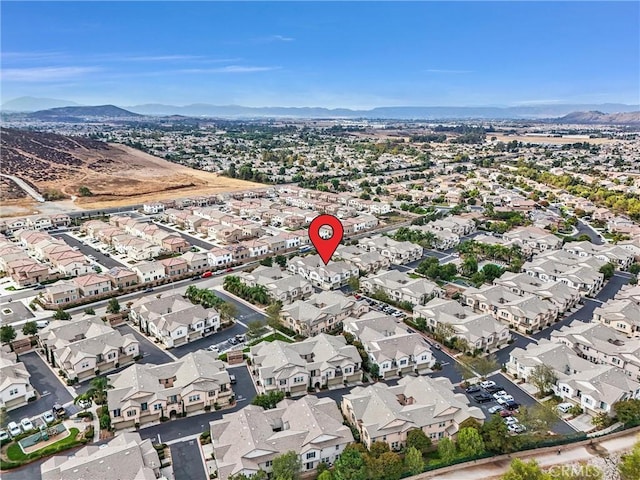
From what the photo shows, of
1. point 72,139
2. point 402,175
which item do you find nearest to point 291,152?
point 402,175

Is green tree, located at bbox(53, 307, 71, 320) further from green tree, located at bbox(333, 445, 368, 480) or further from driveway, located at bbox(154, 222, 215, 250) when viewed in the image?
green tree, located at bbox(333, 445, 368, 480)

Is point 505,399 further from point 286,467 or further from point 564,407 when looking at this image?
point 286,467

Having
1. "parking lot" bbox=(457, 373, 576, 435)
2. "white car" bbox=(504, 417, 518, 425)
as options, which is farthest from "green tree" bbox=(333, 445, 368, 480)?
"white car" bbox=(504, 417, 518, 425)

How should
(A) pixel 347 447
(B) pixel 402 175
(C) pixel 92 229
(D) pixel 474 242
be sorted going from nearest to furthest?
(A) pixel 347 447
(D) pixel 474 242
(C) pixel 92 229
(B) pixel 402 175

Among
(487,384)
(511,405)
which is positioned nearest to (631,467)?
(511,405)

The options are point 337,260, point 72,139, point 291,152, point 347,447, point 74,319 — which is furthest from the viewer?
point 72,139

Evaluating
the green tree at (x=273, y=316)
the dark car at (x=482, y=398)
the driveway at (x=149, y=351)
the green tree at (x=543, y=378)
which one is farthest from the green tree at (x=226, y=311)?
the green tree at (x=543, y=378)

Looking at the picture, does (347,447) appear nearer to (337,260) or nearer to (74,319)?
(74,319)
